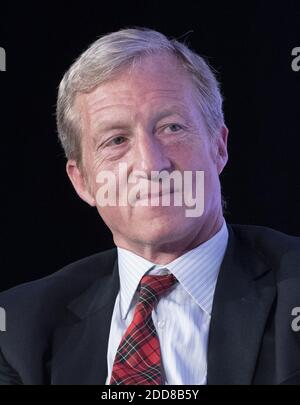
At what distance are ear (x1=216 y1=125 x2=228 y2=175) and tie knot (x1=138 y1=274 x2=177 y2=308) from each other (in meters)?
0.28

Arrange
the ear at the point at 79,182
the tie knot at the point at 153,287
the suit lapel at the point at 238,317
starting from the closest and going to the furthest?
the suit lapel at the point at 238,317, the tie knot at the point at 153,287, the ear at the point at 79,182

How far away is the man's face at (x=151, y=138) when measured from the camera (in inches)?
55.5

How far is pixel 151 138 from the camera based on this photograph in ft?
4.62

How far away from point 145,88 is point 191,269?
1.32 feet

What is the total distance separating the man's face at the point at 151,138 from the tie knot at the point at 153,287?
0.08 m

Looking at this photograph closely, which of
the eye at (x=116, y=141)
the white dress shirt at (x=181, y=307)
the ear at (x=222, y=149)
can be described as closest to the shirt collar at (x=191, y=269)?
the white dress shirt at (x=181, y=307)

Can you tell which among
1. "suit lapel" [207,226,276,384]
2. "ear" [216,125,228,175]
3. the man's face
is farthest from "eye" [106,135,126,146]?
"suit lapel" [207,226,276,384]

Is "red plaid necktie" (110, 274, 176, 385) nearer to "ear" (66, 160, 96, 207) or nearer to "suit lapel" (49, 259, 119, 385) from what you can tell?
"suit lapel" (49, 259, 119, 385)

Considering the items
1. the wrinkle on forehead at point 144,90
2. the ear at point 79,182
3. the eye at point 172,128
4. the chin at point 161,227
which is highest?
the wrinkle on forehead at point 144,90

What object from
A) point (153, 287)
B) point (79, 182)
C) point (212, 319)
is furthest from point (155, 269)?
point (79, 182)

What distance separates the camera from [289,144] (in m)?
1.51

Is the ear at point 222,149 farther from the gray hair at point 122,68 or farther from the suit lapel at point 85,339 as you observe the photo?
the suit lapel at point 85,339

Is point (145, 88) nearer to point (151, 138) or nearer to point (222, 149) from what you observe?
point (151, 138)
